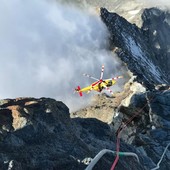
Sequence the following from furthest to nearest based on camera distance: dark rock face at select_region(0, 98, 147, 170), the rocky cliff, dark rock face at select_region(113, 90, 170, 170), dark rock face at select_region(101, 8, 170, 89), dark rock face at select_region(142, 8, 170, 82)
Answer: dark rock face at select_region(142, 8, 170, 82), dark rock face at select_region(101, 8, 170, 89), dark rock face at select_region(113, 90, 170, 170), the rocky cliff, dark rock face at select_region(0, 98, 147, 170)

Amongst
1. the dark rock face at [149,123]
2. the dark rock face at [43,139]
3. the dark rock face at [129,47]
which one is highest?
the dark rock face at [129,47]

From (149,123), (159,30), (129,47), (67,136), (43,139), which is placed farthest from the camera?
(159,30)

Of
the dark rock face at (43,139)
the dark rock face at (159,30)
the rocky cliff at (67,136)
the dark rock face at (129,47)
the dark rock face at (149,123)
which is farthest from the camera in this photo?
the dark rock face at (159,30)

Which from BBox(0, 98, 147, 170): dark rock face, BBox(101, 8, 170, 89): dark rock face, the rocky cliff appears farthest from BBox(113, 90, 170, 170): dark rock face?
BBox(101, 8, 170, 89): dark rock face

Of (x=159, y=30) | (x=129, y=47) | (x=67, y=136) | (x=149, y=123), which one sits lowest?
(x=67, y=136)

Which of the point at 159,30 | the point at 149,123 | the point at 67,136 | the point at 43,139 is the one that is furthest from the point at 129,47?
the point at 159,30

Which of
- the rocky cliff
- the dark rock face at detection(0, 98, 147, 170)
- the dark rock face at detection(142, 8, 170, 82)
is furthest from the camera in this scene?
the dark rock face at detection(142, 8, 170, 82)

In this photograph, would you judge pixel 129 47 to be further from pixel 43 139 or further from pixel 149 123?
pixel 43 139

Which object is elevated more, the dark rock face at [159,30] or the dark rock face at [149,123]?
the dark rock face at [159,30]

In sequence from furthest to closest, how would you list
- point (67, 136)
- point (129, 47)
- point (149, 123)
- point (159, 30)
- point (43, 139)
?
1. point (159, 30)
2. point (129, 47)
3. point (149, 123)
4. point (67, 136)
5. point (43, 139)

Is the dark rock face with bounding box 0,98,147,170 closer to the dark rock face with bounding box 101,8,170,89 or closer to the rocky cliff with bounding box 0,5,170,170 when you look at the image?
the rocky cliff with bounding box 0,5,170,170

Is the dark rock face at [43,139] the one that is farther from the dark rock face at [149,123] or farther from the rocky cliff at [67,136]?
the dark rock face at [149,123]

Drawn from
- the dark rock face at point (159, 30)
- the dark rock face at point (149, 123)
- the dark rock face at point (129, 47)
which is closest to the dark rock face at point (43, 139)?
the dark rock face at point (149, 123)
